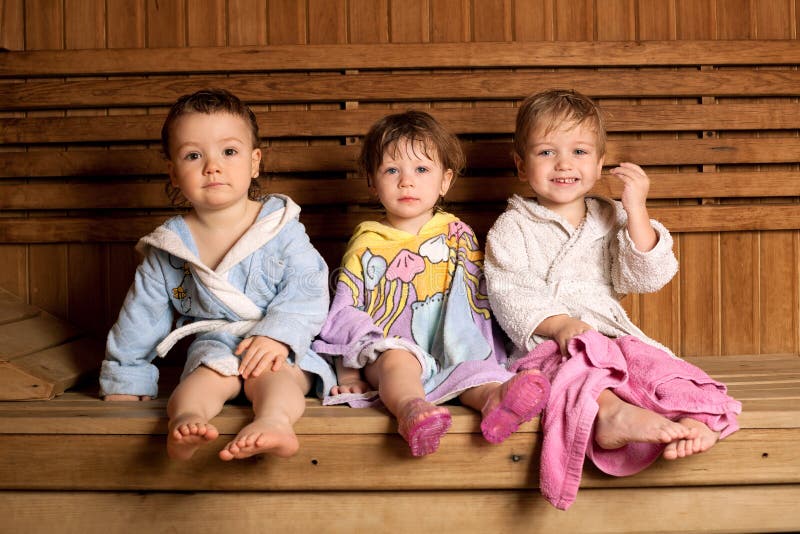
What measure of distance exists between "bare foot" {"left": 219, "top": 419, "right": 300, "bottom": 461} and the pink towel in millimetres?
478

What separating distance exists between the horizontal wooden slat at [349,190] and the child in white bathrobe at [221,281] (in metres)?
0.36

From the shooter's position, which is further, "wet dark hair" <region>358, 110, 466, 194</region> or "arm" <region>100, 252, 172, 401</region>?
"wet dark hair" <region>358, 110, 466, 194</region>

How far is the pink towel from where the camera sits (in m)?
1.50

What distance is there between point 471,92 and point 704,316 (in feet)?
3.10

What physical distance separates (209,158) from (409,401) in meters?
0.74

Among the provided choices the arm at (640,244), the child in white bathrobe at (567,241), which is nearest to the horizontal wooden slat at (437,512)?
the child in white bathrobe at (567,241)

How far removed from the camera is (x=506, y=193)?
2297mm

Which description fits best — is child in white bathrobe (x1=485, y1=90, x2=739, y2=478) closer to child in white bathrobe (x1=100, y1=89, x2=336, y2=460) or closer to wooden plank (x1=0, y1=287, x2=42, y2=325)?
child in white bathrobe (x1=100, y1=89, x2=336, y2=460)

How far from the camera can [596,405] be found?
1.53 m

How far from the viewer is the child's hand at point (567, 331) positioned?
1697 mm

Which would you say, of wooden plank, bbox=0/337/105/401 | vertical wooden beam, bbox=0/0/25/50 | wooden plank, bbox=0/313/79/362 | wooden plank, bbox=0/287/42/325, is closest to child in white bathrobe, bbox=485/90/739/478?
wooden plank, bbox=0/337/105/401

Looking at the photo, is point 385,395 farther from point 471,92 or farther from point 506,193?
point 471,92

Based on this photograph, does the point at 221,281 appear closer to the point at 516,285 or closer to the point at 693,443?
the point at 516,285

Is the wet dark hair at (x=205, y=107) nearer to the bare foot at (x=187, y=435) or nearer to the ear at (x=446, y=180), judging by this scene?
the ear at (x=446, y=180)
